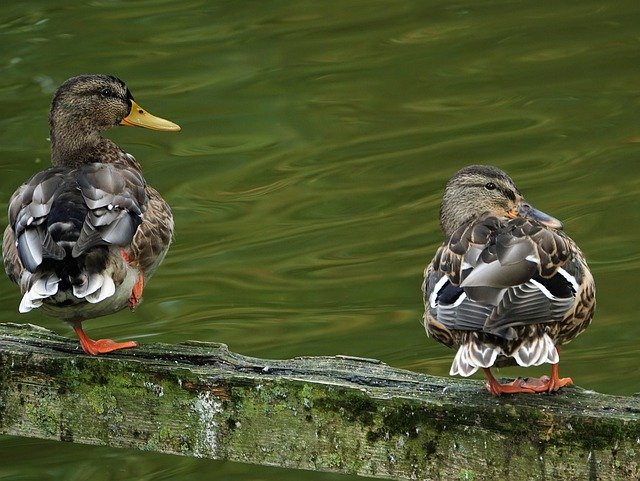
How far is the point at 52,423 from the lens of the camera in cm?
427

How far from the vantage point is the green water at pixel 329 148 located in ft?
26.6

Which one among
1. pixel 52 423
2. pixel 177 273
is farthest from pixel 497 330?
pixel 177 273

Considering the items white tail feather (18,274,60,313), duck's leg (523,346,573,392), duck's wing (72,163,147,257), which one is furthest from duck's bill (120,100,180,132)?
duck's leg (523,346,573,392)

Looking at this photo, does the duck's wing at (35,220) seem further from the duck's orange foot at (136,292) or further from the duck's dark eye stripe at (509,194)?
the duck's dark eye stripe at (509,194)

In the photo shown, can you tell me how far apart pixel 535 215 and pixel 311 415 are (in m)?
2.06

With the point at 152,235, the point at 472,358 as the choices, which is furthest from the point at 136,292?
the point at 472,358

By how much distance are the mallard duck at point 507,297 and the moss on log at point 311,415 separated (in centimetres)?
23

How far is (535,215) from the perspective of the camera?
5.74 metres

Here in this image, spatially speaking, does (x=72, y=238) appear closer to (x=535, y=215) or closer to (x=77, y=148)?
(x=77, y=148)

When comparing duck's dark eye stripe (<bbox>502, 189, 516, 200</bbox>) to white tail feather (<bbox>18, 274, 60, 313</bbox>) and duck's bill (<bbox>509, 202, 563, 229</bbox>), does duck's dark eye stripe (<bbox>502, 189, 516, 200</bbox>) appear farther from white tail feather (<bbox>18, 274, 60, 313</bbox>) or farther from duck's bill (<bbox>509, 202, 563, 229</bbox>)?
white tail feather (<bbox>18, 274, 60, 313</bbox>)

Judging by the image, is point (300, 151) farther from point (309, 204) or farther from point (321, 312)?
point (321, 312)

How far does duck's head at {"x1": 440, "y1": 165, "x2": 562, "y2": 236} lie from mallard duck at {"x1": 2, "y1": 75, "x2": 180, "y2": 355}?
49.8 inches

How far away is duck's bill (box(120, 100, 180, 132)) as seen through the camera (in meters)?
6.89

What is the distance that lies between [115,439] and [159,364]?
0.88ft
